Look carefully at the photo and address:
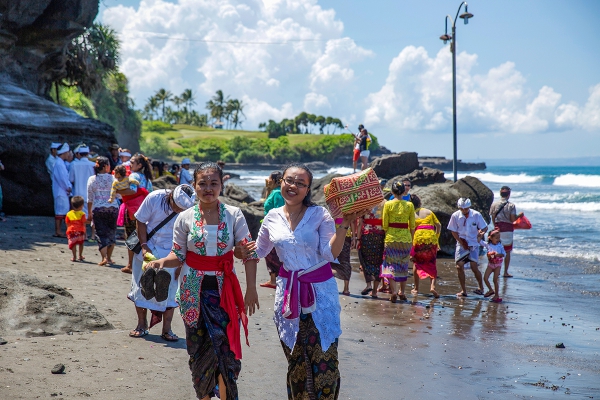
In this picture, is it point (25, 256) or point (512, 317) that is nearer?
point (512, 317)

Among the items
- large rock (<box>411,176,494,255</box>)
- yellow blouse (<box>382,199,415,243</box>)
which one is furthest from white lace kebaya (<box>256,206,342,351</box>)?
large rock (<box>411,176,494,255</box>)

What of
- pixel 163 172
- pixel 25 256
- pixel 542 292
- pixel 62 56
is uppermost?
pixel 62 56

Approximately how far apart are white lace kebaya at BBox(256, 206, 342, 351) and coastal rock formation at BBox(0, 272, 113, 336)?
2.78 m

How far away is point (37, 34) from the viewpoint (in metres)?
18.1

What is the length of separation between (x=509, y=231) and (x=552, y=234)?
10072 mm

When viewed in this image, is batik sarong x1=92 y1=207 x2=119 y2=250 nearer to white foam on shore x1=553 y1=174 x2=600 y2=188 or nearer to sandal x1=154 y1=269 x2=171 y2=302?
sandal x1=154 y1=269 x2=171 y2=302

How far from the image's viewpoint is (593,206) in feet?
114

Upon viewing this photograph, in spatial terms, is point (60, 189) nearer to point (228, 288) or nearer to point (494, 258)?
point (494, 258)

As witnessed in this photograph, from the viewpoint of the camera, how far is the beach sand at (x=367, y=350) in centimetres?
525

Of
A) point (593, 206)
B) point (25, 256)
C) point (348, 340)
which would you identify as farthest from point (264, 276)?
point (593, 206)

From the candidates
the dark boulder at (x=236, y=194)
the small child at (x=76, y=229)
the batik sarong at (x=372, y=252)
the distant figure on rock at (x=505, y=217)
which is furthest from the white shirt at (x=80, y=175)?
the distant figure on rock at (x=505, y=217)

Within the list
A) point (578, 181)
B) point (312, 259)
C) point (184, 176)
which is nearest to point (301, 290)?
point (312, 259)

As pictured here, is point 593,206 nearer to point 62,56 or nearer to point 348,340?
point 62,56

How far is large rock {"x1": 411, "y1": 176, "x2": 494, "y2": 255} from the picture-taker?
1622 cm
